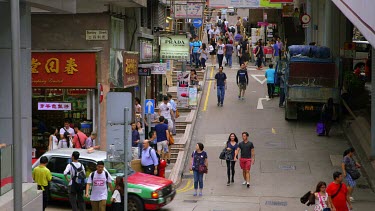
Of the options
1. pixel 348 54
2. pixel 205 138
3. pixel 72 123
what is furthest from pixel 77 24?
pixel 348 54

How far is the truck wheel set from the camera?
16750 millimetres

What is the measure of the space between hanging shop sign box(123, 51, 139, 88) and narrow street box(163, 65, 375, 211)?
3.02 m

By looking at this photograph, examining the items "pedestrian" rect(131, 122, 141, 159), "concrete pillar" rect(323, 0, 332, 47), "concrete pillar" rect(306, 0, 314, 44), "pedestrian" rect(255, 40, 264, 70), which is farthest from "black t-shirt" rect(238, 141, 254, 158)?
"concrete pillar" rect(306, 0, 314, 44)

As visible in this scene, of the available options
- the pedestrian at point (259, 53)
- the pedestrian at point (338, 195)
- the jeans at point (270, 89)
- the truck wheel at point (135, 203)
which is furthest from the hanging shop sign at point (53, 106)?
the pedestrian at point (259, 53)

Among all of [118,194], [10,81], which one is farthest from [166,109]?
[10,81]

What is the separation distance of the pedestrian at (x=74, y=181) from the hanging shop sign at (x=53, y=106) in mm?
7362

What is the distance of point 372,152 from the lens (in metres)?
21.9

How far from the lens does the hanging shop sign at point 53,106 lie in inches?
912

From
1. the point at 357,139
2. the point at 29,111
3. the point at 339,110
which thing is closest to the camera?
the point at 29,111

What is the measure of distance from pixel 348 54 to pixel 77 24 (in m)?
13.4

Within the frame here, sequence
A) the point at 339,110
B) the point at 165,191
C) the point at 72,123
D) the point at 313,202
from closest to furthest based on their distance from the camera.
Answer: the point at 313,202 < the point at 165,191 < the point at 72,123 < the point at 339,110

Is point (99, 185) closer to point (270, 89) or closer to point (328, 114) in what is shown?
point (328, 114)

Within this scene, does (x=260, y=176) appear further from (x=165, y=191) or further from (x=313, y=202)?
(x=313, y=202)

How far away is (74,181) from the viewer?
51.7 feet
